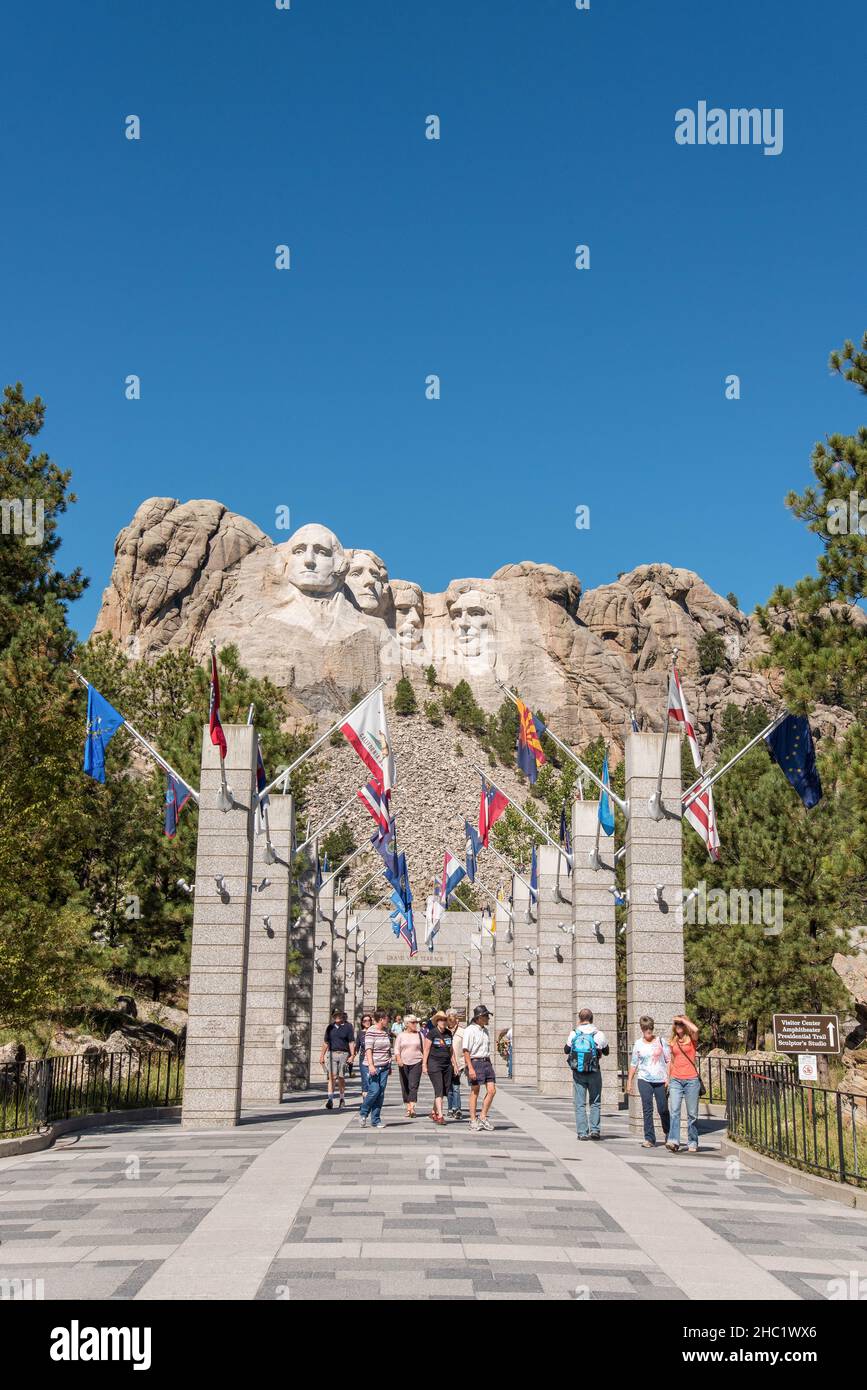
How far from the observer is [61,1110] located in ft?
59.1

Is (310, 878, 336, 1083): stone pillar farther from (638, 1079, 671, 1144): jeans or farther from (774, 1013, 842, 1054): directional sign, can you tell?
(774, 1013, 842, 1054): directional sign

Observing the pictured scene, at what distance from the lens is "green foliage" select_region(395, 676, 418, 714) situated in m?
142

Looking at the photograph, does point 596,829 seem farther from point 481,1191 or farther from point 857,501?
point 481,1191

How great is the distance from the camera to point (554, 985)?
31172 millimetres

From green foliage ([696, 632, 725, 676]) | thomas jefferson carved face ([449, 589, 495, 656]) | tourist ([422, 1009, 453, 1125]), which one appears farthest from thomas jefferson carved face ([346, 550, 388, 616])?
tourist ([422, 1009, 453, 1125])

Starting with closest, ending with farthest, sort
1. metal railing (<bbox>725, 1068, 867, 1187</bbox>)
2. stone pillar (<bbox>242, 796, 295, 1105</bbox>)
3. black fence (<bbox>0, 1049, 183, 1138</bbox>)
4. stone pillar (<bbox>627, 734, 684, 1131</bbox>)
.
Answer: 1. metal railing (<bbox>725, 1068, 867, 1187</bbox>)
2. black fence (<bbox>0, 1049, 183, 1138</bbox>)
3. stone pillar (<bbox>627, 734, 684, 1131</bbox>)
4. stone pillar (<bbox>242, 796, 295, 1105</bbox>)

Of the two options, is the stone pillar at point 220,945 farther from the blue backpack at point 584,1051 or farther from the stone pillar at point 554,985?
the stone pillar at point 554,985

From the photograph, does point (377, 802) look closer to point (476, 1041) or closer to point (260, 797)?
point (260, 797)

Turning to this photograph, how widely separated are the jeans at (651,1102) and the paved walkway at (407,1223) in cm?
37

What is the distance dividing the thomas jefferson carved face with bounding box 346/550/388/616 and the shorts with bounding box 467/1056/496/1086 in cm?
13108

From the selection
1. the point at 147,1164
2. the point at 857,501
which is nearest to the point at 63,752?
the point at 147,1164

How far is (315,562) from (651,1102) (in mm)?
127279

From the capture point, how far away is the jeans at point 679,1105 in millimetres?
15891

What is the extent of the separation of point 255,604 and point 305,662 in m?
10.7
